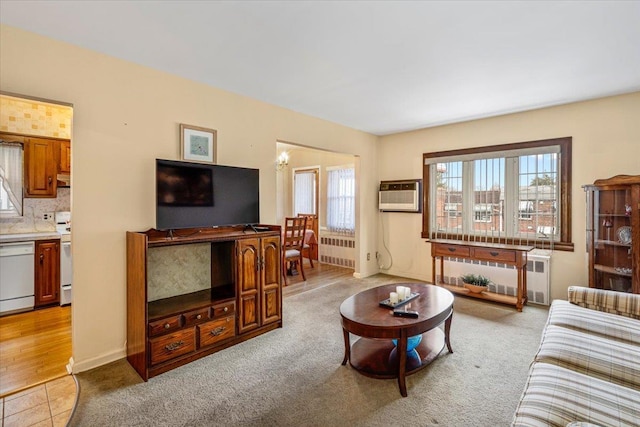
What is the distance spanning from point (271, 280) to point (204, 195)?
1.10 m

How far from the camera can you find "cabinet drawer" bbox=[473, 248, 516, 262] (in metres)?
3.79

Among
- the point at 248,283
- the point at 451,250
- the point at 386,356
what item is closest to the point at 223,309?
the point at 248,283

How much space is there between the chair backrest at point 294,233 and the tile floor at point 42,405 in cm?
317

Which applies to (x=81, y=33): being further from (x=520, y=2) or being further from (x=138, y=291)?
(x=520, y=2)

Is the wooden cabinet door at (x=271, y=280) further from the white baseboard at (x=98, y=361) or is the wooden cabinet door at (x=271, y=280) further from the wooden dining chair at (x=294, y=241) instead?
the wooden dining chair at (x=294, y=241)

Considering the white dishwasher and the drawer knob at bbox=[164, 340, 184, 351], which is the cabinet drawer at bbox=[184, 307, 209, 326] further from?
the white dishwasher

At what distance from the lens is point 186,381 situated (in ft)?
7.58

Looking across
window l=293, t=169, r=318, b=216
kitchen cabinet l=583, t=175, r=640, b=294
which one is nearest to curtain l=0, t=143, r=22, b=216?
window l=293, t=169, r=318, b=216

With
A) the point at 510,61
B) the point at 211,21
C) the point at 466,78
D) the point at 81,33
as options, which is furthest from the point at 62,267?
the point at 510,61

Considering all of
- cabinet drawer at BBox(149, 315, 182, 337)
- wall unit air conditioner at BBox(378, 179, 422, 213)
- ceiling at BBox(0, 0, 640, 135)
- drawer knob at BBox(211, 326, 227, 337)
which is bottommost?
drawer knob at BBox(211, 326, 227, 337)

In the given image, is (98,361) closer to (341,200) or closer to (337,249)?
(337,249)

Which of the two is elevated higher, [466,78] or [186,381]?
[466,78]

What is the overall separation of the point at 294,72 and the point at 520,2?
1784mm

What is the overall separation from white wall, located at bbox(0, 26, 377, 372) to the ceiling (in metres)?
0.15
